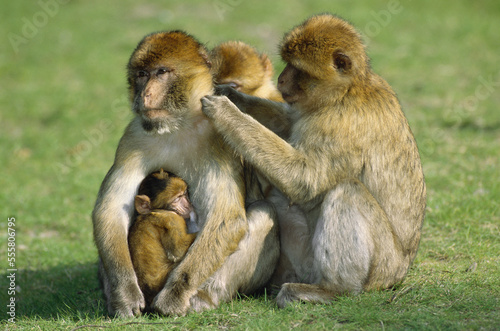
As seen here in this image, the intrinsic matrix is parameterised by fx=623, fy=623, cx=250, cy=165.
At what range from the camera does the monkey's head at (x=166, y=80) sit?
171 inches

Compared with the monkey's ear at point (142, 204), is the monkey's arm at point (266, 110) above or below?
above

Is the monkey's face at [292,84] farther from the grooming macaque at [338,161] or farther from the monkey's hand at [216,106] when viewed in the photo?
the monkey's hand at [216,106]

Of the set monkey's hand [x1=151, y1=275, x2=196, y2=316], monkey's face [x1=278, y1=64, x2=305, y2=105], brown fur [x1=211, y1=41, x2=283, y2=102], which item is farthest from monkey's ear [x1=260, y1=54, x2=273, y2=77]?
monkey's hand [x1=151, y1=275, x2=196, y2=316]

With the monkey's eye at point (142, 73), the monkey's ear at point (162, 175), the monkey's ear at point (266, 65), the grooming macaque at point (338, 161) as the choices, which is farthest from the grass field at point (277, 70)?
the monkey's eye at point (142, 73)

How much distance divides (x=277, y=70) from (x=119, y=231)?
6721mm

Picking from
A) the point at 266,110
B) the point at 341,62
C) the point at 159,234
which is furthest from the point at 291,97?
the point at 159,234

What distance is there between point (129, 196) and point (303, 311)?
4.89 feet

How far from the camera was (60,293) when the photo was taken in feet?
17.8

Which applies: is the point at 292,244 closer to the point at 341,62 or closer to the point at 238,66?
the point at 341,62

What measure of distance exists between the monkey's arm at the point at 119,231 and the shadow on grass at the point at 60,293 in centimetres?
31

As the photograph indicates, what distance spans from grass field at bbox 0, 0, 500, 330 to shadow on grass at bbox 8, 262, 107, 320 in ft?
0.06

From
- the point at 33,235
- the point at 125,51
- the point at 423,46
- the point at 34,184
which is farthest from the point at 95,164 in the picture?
the point at 423,46

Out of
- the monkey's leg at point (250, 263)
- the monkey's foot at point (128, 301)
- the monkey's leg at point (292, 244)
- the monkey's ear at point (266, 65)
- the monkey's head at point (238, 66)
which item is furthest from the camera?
the monkey's ear at point (266, 65)

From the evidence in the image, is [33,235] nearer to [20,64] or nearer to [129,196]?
[129,196]
